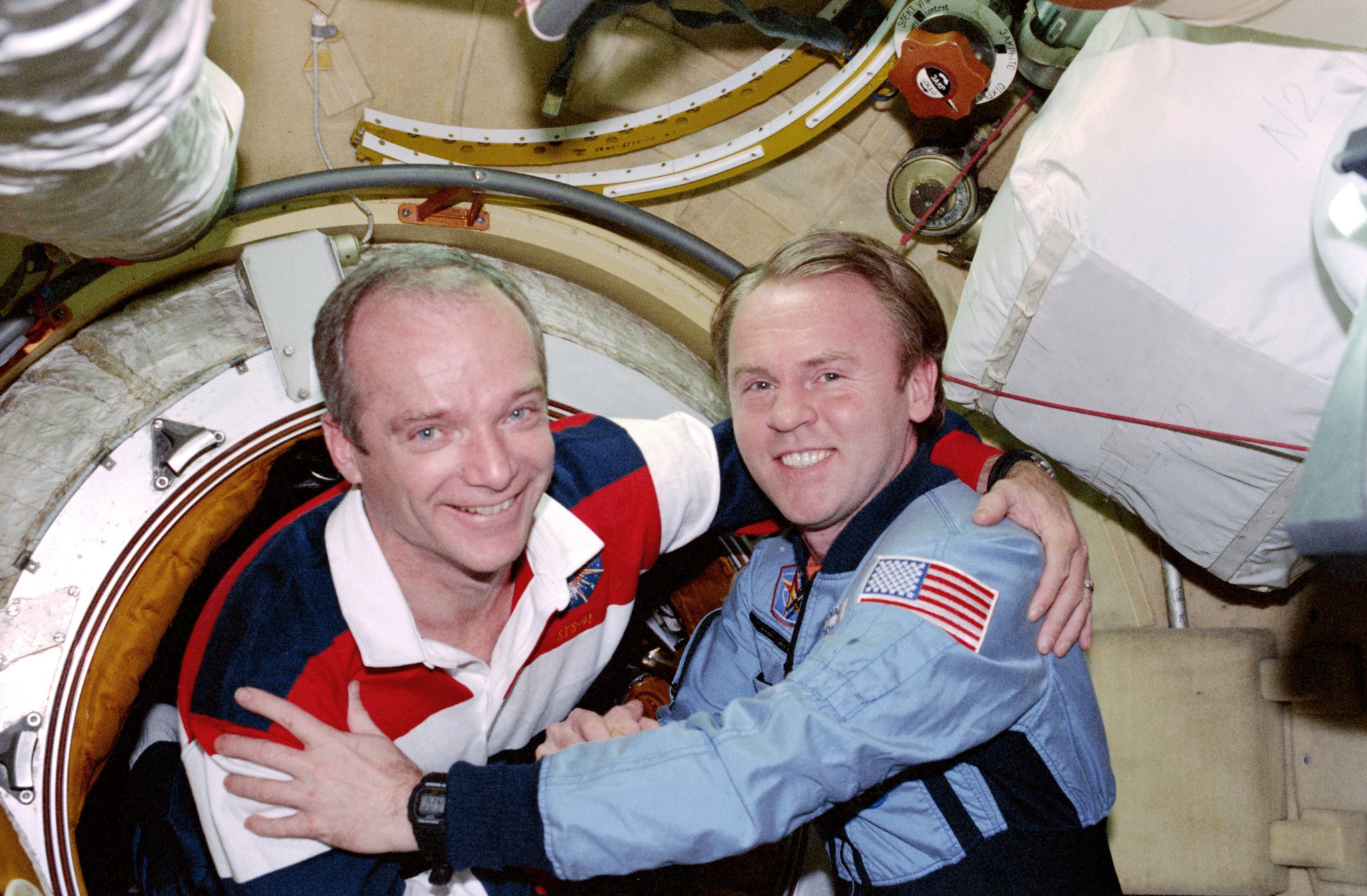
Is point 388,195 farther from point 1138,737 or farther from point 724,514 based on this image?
point 1138,737

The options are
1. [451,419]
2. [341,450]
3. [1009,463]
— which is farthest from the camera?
[1009,463]

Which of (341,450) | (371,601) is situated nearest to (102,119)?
(341,450)

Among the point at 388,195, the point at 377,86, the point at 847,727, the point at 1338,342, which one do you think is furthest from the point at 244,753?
the point at 1338,342

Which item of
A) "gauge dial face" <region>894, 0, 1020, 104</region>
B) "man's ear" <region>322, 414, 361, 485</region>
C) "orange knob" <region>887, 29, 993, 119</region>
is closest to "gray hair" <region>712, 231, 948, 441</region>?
"orange knob" <region>887, 29, 993, 119</region>

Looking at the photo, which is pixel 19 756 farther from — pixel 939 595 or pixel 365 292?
pixel 939 595

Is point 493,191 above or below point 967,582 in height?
above

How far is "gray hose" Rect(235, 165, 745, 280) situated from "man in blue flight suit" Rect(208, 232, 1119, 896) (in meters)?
0.26

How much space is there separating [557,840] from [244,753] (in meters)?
0.50

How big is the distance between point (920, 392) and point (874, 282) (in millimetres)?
221

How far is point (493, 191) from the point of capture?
203 cm

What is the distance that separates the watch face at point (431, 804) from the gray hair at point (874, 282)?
89cm

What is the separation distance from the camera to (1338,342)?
1.48 metres

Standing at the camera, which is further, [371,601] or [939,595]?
[371,601]

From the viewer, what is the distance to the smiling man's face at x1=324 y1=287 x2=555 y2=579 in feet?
4.92
